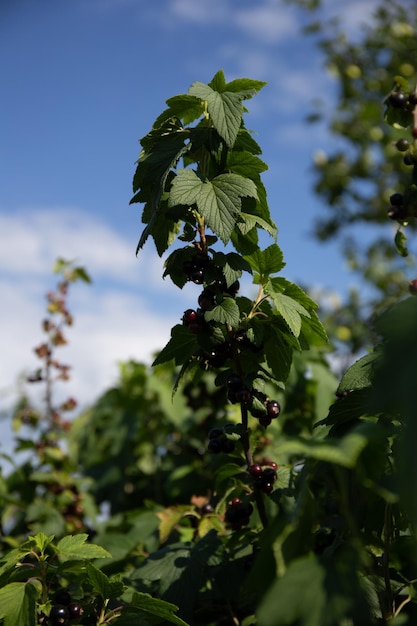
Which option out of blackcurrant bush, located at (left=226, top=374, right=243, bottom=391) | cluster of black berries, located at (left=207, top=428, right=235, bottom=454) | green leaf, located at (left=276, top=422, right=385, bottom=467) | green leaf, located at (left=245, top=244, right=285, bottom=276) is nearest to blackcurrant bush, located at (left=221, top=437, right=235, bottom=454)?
cluster of black berries, located at (left=207, top=428, right=235, bottom=454)

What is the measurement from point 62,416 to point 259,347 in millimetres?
2779

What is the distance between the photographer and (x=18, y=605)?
5.45 feet

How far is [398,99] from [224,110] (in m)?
0.57

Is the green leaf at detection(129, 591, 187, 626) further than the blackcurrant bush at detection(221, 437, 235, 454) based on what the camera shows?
No

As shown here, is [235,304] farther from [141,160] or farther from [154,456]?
[154,456]

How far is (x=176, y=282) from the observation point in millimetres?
2107

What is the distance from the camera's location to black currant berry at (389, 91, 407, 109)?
7.22 feet

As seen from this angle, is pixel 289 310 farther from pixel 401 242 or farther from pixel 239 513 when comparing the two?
pixel 239 513

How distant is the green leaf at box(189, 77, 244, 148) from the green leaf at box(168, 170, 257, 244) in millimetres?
106

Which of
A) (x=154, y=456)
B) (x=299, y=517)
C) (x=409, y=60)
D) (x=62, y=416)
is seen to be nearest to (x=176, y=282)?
(x=299, y=517)

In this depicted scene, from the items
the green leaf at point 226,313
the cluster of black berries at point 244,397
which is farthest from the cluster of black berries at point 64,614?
the green leaf at point 226,313

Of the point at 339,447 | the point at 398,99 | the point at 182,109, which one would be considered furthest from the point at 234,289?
the point at 339,447

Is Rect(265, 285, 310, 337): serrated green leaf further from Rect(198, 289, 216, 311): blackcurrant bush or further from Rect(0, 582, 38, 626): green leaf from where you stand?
Rect(0, 582, 38, 626): green leaf

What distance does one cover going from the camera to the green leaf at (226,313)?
1.89 meters
